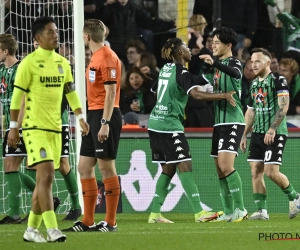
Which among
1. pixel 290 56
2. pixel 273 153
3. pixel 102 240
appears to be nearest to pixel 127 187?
pixel 273 153

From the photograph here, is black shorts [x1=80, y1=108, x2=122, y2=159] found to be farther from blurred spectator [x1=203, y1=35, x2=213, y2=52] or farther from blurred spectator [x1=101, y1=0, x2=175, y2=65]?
blurred spectator [x1=101, y1=0, x2=175, y2=65]

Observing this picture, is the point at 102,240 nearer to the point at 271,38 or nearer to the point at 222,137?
the point at 222,137

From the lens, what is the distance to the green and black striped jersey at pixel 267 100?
12.1 metres

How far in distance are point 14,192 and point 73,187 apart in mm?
729

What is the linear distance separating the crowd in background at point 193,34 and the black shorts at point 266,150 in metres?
3.22

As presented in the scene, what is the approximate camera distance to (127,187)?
45.6 ft

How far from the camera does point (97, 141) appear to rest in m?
9.69

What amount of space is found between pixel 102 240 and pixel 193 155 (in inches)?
207

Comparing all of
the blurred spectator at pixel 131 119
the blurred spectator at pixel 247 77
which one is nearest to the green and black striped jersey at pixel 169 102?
the blurred spectator at pixel 131 119

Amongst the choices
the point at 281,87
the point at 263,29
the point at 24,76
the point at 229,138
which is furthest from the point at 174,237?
the point at 263,29

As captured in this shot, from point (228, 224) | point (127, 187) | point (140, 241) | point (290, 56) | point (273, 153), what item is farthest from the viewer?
point (290, 56)

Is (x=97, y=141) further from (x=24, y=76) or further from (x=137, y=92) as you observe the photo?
(x=137, y=92)

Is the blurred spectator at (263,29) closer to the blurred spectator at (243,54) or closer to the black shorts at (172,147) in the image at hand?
the blurred spectator at (243,54)

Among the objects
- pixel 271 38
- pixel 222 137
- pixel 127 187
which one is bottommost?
pixel 127 187
